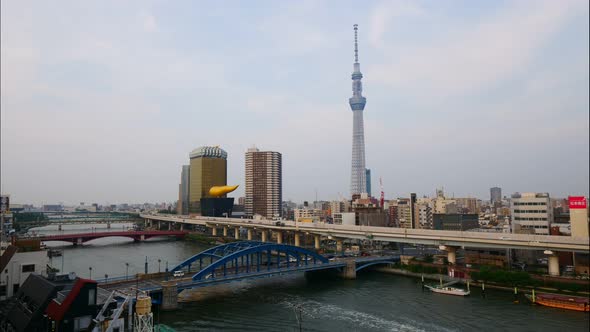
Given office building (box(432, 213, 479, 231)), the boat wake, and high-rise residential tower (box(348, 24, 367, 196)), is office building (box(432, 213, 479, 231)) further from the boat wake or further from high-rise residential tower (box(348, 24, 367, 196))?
high-rise residential tower (box(348, 24, 367, 196))

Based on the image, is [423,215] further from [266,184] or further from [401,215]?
[266,184]

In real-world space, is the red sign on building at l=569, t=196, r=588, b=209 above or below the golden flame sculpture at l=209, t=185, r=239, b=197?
below

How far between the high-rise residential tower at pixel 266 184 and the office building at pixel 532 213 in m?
64.4

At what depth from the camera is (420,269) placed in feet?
102

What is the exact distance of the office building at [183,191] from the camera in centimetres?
12361

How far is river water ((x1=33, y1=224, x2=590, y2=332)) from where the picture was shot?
723 inches

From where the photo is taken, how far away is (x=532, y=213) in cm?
3759

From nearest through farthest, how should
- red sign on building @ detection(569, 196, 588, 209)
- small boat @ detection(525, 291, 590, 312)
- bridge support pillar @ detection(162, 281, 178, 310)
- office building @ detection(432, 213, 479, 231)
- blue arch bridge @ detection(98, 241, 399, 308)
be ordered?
small boat @ detection(525, 291, 590, 312) < bridge support pillar @ detection(162, 281, 178, 310) < blue arch bridge @ detection(98, 241, 399, 308) < red sign on building @ detection(569, 196, 588, 209) < office building @ detection(432, 213, 479, 231)

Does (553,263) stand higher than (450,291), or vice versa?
(553,263)

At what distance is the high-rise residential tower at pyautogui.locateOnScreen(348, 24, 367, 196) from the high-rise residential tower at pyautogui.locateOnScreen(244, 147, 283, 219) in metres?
51.4

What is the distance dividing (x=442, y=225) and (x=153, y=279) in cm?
4272

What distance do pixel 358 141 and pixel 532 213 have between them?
110m

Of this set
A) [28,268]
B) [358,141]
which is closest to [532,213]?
[28,268]

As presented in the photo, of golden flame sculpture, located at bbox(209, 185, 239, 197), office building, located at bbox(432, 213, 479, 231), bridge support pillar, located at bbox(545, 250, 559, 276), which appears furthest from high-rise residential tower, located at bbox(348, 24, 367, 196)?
bridge support pillar, located at bbox(545, 250, 559, 276)
